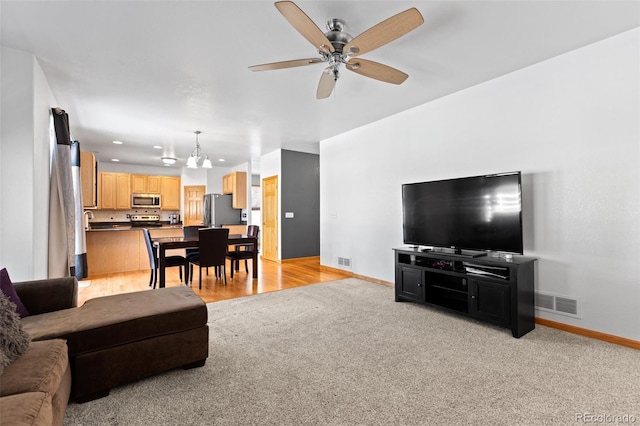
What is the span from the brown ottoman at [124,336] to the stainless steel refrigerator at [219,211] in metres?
6.33

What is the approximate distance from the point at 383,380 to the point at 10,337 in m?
2.13

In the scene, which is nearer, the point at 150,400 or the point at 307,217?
the point at 150,400

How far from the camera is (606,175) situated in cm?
270

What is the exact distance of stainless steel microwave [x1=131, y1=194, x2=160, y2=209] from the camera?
8.77 metres

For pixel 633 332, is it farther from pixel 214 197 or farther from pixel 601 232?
pixel 214 197

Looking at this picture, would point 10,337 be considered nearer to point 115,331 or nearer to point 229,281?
point 115,331

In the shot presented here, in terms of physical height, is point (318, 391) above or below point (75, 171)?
below

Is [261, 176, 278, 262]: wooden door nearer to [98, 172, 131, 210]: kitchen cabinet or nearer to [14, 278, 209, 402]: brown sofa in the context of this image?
[98, 172, 131, 210]: kitchen cabinet

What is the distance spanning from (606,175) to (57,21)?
4.80 m

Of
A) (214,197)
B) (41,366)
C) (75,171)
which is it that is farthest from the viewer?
(214,197)

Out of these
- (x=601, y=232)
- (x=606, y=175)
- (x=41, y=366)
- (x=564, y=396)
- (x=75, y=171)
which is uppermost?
(x=75, y=171)

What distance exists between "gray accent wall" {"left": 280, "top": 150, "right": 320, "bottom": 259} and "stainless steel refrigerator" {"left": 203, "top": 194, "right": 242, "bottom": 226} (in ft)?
8.17

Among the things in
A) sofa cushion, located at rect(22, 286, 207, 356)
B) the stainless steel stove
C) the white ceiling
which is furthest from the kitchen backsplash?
sofa cushion, located at rect(22, 286, 207, 356)

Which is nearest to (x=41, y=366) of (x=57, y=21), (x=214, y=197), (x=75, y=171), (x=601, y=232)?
(x=57, y=21)
